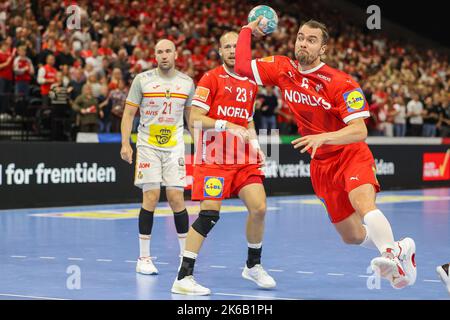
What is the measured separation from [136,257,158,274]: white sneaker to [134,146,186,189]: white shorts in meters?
0.93

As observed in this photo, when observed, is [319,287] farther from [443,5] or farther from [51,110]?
[443,5]

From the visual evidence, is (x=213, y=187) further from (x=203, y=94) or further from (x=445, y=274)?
(x=445, y=274)

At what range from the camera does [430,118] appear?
93.2 feet

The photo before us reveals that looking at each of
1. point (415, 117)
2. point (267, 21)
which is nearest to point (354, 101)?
point (267, 21)

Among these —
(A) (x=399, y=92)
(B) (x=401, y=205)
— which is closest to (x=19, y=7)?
(B) (x=401, y=205)

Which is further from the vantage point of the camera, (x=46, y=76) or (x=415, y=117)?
(x=415, y=117)

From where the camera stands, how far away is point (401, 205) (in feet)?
65.3

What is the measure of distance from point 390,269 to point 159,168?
11.9 feet

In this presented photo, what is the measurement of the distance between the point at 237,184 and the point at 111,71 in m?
12.9

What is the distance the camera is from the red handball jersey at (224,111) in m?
9.12

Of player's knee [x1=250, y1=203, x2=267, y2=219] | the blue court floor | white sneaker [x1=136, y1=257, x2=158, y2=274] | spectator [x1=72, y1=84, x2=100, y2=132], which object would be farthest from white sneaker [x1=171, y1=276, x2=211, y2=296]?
spectator [x1=72, y1=84, x2=100, y2=132]

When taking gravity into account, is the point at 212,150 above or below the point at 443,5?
below

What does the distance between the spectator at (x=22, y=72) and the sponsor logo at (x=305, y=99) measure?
12.1 meters

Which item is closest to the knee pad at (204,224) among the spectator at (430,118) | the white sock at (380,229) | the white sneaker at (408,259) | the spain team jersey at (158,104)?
the white sock at (380,229)
